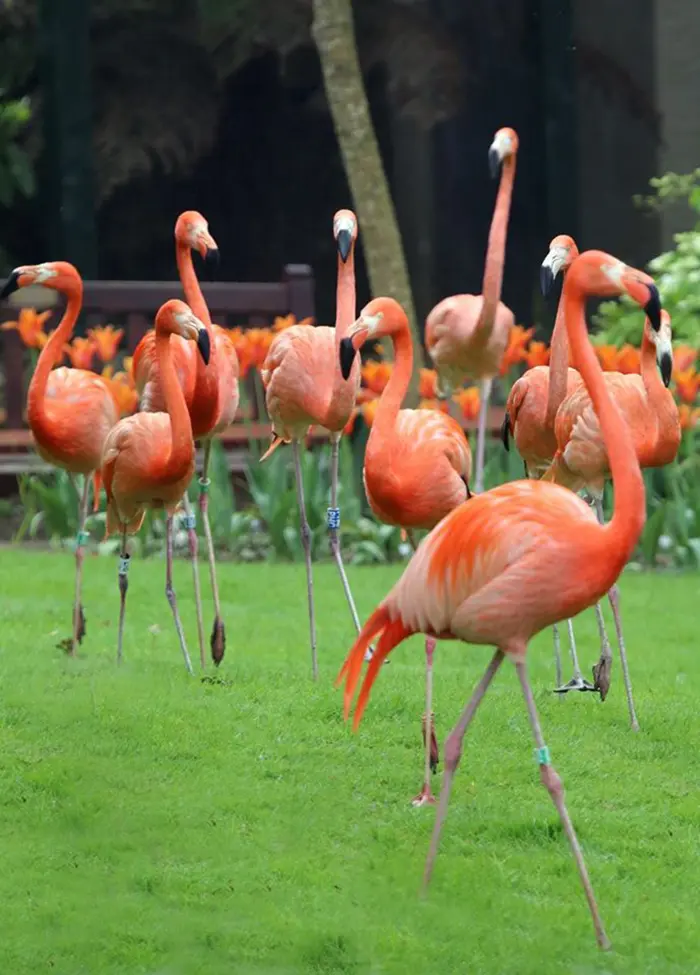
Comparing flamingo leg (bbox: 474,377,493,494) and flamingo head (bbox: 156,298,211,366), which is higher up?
flamingo head (bbox: 156,298,211,366)

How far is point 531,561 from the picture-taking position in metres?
4.06

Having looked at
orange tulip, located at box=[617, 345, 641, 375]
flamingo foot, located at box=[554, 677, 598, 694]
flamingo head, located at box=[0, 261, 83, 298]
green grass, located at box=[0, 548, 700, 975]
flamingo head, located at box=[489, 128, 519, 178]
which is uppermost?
flamingo head, located at box=[489, 128, 519, 178]

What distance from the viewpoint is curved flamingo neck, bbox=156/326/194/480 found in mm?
6055

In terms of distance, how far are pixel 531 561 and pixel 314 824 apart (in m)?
1.08

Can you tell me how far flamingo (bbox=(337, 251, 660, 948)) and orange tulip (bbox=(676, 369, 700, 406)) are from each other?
4.49 metres

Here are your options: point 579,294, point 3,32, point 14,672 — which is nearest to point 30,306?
point 3,32

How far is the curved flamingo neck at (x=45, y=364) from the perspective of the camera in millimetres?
6859

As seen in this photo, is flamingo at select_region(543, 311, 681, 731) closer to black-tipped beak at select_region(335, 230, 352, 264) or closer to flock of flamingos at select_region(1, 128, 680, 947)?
flock of flamingos at select_region(1, 128, 680, 947)

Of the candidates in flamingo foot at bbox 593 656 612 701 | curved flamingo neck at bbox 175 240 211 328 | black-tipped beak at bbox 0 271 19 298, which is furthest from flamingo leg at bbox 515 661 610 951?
black-tipped beak at bbox 0 271 19 298

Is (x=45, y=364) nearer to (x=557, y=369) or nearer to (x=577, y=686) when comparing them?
(x=557, y=369)

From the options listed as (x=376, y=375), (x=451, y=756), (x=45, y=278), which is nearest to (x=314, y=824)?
(x=451, y=756)

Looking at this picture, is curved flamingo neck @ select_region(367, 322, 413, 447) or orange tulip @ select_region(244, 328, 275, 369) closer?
curved flamingo neck @ select_region(367, 322, 413, 447)

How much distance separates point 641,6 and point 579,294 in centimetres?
848

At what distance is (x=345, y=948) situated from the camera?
3951 mm
